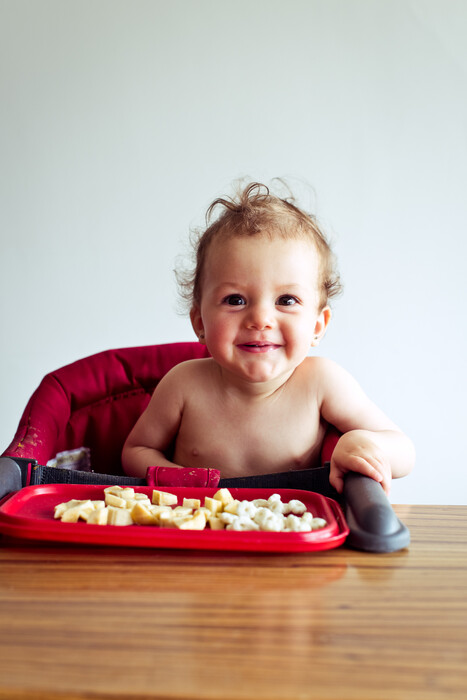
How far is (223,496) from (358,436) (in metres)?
0.21

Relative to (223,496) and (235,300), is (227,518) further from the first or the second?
(235,300)

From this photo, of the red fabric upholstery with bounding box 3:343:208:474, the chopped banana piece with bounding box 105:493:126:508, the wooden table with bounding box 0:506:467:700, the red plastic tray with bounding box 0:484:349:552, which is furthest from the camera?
the red fabric upholstery with bounding box 3:343:208:474

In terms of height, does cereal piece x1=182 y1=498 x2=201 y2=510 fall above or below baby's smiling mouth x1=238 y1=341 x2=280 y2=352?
below

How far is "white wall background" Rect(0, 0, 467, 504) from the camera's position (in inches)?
81.4

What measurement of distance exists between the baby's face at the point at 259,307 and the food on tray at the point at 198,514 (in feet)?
1.04

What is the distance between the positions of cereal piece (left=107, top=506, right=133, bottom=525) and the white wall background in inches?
58.1

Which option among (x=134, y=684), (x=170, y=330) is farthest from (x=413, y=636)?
(x=170, y=330)

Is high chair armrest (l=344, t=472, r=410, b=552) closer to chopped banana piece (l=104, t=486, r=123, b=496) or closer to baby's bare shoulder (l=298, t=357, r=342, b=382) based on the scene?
chopped banana piece (l=104, t=486, r=123, b=496)

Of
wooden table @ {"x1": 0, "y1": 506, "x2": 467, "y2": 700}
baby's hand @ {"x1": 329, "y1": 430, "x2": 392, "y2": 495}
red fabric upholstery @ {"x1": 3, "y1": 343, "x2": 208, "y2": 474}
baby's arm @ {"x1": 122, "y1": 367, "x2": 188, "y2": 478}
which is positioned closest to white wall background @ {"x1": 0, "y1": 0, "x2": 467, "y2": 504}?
red fabric upholstery @ {"x1": 3, "y1": 343, "x2": 208, "y2": 474}

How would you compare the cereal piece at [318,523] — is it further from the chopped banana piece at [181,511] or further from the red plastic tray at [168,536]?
the chopped banana piece at [181,511]

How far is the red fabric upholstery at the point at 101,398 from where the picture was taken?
1.16 m

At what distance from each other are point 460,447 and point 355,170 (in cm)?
96

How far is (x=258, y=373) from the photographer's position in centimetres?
108

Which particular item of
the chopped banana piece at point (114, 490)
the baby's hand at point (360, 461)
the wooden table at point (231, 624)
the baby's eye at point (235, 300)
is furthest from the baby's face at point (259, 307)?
the wooden table at point (231, 624)
